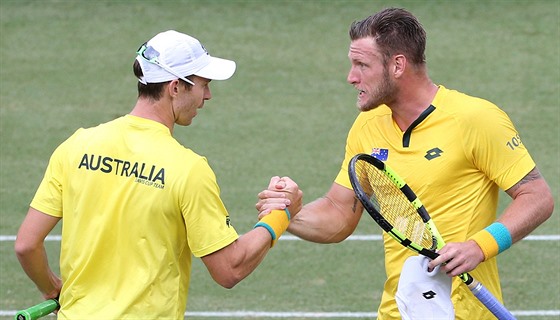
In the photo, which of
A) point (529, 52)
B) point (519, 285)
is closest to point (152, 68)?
point (519, 285)

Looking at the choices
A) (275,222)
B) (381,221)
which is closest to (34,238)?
(275,222)

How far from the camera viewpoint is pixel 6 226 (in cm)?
1120

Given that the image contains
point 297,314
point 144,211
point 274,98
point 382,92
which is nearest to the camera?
point 144,211

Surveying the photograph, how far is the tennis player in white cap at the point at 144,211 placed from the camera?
5.48 m

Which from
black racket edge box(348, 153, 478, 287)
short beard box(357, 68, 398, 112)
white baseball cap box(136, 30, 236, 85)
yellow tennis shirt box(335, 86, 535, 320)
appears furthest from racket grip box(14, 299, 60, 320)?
short beard box(357, 68, 398, 112)

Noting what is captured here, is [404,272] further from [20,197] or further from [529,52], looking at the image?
[529,52]

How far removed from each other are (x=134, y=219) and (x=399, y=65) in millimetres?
1727

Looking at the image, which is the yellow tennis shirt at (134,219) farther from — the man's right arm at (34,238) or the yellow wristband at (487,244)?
the yellow wristband at (487,244)

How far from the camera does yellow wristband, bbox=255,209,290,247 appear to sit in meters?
5.86

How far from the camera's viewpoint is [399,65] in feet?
20.5

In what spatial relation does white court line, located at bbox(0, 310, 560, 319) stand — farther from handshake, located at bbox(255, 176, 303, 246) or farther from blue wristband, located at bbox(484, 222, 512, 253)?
blue wristband, located at bbox(484, 222, 512, 253)

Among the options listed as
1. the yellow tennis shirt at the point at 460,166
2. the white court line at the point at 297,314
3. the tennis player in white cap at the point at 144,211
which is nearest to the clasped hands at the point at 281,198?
the tennis player in white cap at the point at 144,211

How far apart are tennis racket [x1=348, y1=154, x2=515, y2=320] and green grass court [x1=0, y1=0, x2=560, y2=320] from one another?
11.3 ft

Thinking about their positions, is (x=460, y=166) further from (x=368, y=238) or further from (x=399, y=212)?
(x=368, y=238)
